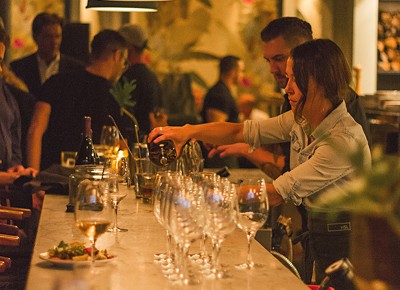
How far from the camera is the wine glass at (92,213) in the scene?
2607mm

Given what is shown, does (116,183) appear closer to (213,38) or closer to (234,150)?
(234,150)

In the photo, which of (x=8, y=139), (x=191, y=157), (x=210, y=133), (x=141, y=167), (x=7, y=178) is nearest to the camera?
(x=141, y=167)

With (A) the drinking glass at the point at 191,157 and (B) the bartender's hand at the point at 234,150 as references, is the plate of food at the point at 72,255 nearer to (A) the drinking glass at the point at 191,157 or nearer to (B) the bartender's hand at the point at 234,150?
(A) the drinking glass at the point at 191,157

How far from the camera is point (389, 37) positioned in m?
11.8

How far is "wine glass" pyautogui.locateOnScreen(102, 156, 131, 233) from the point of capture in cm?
329

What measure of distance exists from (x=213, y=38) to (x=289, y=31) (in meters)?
7.72

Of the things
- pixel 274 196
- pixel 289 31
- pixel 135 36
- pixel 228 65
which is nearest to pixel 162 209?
pixel 274 196

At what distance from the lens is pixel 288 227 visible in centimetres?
437

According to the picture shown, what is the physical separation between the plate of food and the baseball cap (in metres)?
5.18

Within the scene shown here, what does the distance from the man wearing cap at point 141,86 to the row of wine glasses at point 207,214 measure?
14.0ft

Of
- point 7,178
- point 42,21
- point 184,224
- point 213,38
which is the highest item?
point 213,38

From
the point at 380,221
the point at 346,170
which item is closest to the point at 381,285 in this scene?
the point at 380,221

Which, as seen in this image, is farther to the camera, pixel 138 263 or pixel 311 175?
pixel 311 175

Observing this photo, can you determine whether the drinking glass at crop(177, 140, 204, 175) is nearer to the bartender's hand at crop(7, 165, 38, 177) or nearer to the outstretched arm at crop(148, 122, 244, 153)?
Result: the outstretched arm at crop(148, 122, 244, 153)
